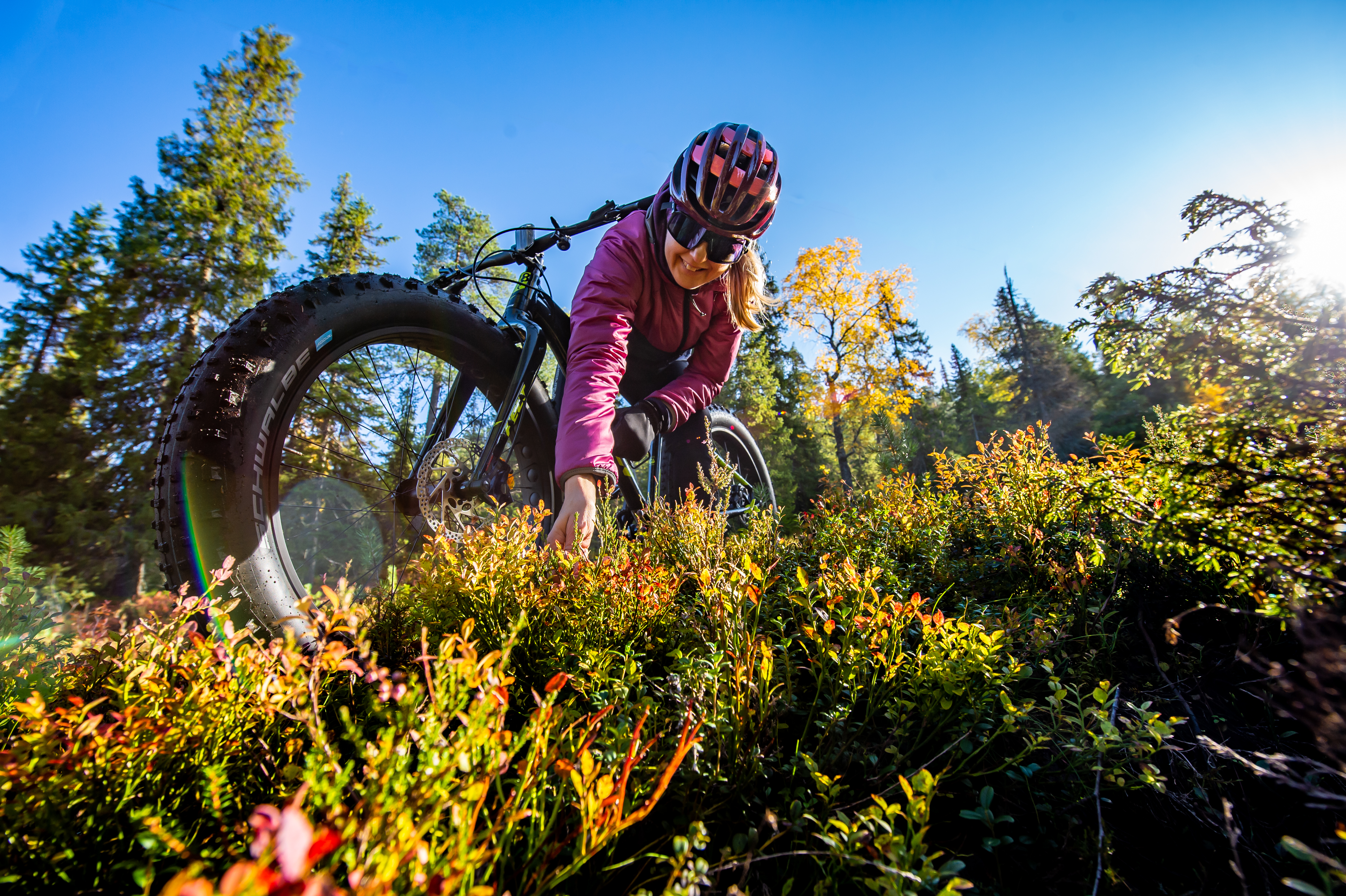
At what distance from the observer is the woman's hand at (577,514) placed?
76.3 inches

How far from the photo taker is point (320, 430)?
11.7 ft

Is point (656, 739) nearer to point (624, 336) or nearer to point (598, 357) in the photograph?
point (598, 357)

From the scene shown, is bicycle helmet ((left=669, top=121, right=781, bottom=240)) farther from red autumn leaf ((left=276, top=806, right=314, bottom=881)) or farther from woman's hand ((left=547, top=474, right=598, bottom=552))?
red autumn leaf ((left=276, top=806, right=314, bottom=881))

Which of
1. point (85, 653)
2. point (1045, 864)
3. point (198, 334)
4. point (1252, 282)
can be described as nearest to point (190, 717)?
point (85, 653)

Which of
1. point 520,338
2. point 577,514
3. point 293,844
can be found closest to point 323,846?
point 293,844

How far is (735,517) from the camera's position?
5023mm

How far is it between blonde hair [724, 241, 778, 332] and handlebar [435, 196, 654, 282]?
2.44 feet

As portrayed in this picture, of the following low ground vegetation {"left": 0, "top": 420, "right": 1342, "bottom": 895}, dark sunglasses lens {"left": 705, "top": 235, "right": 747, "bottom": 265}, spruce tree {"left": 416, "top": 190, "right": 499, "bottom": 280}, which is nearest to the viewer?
low ground vegetation {"left": 0, "top": 420, "right": 1342, "bottom": 895}

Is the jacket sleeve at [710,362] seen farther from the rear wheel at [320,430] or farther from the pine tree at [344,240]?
the pine tree at [344,240]

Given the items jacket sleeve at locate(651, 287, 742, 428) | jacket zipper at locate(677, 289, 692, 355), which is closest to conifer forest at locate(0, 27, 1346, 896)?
jacket sleeve at locate(651, 287, 742, 428)

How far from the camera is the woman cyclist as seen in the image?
2182mm

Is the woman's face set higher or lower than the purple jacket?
higher

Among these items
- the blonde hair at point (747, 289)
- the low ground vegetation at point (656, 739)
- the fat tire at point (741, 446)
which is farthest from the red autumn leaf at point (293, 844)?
the fat tire at point (741, 446)

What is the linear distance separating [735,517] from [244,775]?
173 inches
